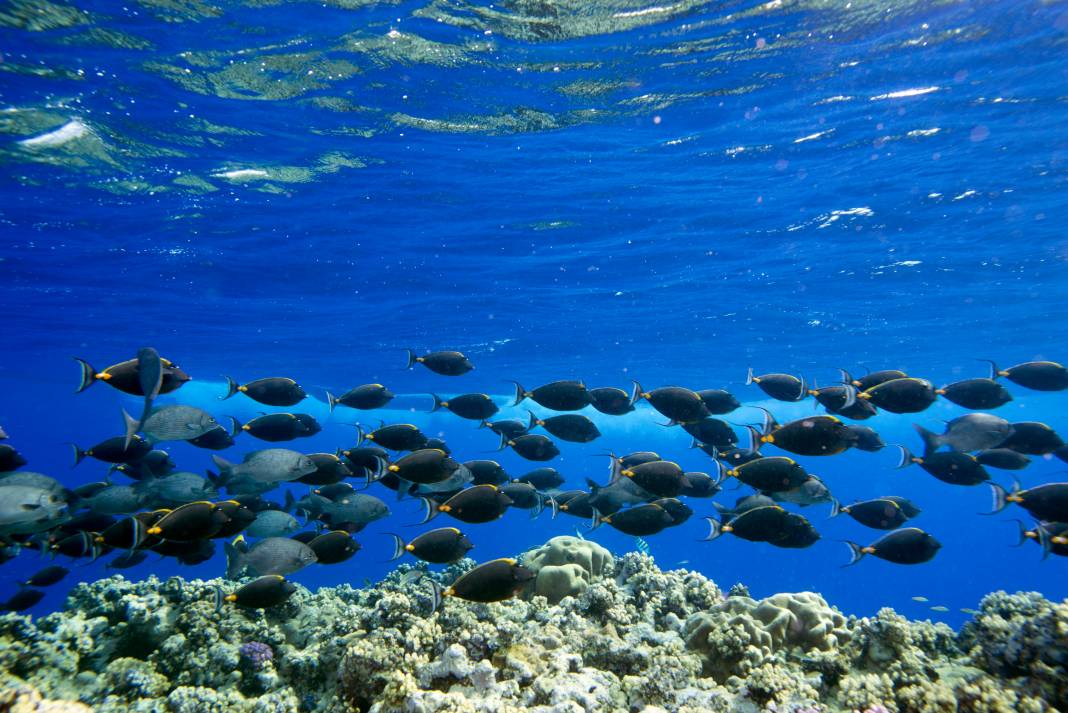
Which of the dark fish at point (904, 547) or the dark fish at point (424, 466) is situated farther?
the dark fish at point (904, 547)

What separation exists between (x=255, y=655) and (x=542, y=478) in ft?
15.9

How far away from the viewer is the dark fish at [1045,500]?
5750 millimetres

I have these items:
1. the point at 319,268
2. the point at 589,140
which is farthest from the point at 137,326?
the point at 589,140

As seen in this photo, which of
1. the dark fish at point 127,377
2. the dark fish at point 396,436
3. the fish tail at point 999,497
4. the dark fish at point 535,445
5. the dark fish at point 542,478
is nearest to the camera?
the dark fish at point 127,377

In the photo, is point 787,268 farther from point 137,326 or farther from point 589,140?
point 137,326

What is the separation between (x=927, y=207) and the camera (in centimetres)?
1520

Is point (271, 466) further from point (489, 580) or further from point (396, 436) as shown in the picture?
point (489, 580)

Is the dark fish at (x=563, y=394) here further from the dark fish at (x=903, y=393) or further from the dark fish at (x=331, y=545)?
the dark fish at (x=903, y=393)

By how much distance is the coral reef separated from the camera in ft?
16.1

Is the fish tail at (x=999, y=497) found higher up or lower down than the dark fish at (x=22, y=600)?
higher up

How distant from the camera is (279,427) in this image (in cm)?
776

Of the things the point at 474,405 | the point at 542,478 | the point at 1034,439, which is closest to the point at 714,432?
the point at 542,478

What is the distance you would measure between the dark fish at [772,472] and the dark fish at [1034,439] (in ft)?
10.8

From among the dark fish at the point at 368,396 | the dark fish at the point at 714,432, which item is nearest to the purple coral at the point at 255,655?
the dark fish at the point at 368,396
